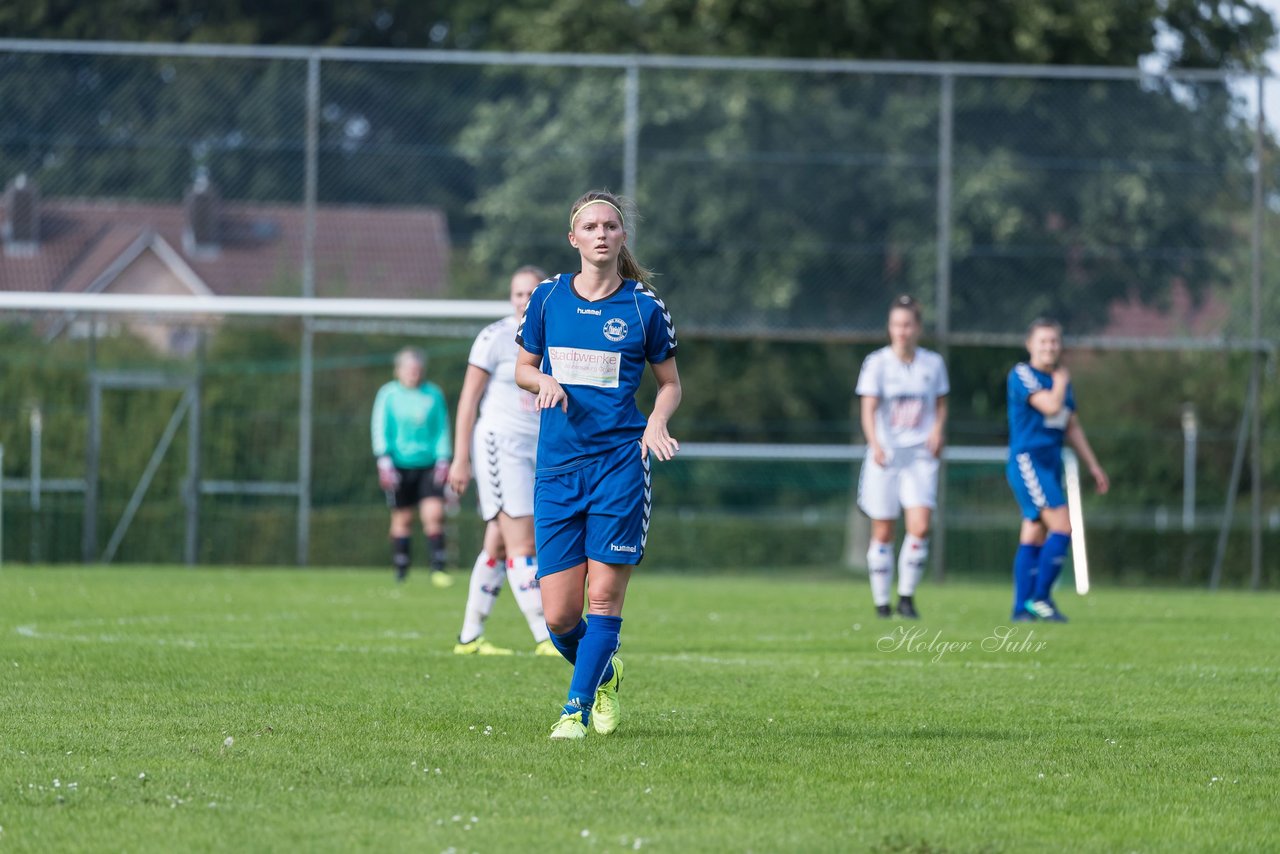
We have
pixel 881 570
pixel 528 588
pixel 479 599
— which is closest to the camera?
pixel 528 588

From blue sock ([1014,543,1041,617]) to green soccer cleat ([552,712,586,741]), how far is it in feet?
23.2

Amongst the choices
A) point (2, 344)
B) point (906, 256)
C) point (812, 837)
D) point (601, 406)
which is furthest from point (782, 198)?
point (812, 837)

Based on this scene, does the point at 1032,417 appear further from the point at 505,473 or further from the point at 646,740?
the point at 646,740

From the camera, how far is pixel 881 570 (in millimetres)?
12945

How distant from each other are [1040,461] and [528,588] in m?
4.82

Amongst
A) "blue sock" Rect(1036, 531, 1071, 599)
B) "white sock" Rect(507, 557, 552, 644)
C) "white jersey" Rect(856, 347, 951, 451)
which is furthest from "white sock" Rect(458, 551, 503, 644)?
"blue sock" Rect(1036, 531, 1071, 599)

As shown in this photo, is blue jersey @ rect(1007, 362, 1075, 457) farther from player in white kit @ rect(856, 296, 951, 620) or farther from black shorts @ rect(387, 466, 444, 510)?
black shorts @ rect(387, 466, 444, 510)

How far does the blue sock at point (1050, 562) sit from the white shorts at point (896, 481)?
0.85m

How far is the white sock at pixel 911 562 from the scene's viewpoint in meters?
13.0

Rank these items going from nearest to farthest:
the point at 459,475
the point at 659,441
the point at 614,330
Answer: the point at 659,441 → the point at 614,330 → the point at 459,475

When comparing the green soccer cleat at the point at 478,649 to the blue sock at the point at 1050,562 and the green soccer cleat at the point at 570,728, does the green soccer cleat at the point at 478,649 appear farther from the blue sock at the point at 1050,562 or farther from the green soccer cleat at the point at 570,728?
the blue sock at the point at 1050,562

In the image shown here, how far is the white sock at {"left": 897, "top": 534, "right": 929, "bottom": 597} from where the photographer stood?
13.0m

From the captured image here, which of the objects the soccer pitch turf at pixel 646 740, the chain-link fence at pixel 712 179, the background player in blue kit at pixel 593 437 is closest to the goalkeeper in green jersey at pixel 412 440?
the chain-link fence at pixel 712 179

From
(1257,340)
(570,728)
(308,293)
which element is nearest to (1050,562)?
(570,728)
